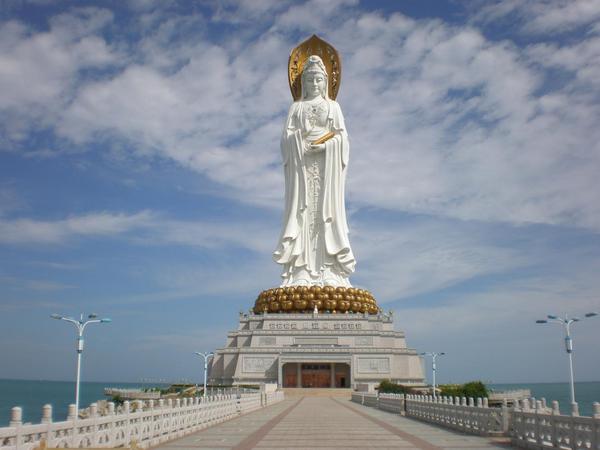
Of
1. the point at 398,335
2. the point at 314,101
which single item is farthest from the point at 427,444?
the point at 314,101

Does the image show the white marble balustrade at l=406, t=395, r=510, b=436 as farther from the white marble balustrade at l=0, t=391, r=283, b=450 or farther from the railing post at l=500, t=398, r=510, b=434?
the white marble balustrade at l=0, t=391, r=283, b=450

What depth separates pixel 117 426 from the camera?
899cm

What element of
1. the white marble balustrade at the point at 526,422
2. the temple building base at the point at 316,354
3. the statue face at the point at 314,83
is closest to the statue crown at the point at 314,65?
the statue face at the point at 314,83

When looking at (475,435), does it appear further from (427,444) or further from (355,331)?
(355,331)

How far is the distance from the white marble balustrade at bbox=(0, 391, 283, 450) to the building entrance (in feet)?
60.3

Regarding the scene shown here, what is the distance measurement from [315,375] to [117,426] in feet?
82.3

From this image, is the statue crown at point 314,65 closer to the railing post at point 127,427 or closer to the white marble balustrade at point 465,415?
the white marble balustrade at point 465,415

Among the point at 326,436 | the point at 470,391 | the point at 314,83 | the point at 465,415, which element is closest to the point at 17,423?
the point at 326,436

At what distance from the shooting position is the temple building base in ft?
106

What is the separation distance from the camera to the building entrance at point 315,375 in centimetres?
3319

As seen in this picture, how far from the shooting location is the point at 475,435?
469 inches

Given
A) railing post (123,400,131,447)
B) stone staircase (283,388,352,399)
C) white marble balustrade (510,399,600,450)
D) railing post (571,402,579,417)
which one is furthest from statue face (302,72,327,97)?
railing post (571,402,579,417)

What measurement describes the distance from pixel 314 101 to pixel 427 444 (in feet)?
99.8

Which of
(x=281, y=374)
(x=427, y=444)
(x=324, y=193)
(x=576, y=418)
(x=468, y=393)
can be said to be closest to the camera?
(x=576, y=418)
